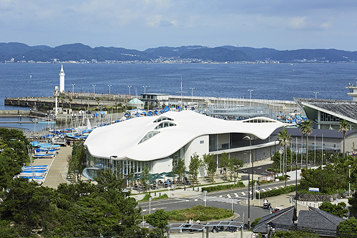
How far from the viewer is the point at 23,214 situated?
29156 millimetres

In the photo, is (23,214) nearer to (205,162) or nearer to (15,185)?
(15,185)

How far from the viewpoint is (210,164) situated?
162ft

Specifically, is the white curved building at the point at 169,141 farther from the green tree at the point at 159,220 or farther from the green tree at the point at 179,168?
the green tree at the point at 159,220

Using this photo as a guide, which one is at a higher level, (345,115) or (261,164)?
(345,115)

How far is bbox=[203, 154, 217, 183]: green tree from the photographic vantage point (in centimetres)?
4919

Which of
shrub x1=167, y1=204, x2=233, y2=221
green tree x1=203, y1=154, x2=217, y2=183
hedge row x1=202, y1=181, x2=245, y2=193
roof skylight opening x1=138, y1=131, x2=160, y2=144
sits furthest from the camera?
roof skylight opening x1=138, y1=131, x2=160, y2=144

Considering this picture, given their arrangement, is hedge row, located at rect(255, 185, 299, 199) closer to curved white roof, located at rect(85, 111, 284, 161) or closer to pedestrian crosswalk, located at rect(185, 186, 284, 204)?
pedestrian crosswalk, located at rect(185, 186, 284, 204)

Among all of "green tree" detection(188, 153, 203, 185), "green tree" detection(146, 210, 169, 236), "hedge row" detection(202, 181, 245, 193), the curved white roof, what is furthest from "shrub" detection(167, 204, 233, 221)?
the curved white roof

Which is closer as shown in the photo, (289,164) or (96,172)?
(96,172)

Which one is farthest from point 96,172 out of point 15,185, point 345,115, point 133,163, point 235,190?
point 345,115

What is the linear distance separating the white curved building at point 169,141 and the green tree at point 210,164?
140 cm

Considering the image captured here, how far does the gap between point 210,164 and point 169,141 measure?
5.20 m

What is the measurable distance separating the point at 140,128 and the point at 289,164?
17597mm

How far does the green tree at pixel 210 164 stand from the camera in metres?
49.2
